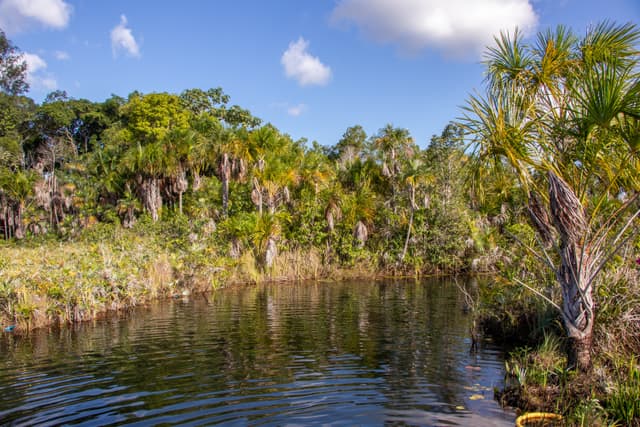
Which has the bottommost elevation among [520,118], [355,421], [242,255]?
[355,421]

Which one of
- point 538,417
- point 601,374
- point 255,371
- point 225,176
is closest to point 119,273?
point 255,371

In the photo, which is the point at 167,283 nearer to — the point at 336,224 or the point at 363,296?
the point at 363,296

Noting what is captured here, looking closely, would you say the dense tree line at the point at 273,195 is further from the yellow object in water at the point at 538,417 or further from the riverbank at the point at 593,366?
the yellow object in water at the point at 538,417

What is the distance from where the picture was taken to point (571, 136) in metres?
8.35

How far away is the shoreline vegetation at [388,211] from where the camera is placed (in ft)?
25.8

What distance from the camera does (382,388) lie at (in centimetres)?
869

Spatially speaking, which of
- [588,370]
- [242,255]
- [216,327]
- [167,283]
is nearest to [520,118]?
[588,370]

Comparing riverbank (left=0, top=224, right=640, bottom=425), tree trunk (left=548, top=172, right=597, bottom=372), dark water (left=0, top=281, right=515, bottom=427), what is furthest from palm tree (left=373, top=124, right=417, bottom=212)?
tree trunk (left=548, top=172, right=597, bottom=372)

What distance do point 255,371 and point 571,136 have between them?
23.8ft

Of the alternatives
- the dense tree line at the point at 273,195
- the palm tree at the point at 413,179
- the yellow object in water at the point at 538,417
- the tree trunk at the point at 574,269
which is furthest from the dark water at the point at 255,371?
the palm tree at the point at 413,179

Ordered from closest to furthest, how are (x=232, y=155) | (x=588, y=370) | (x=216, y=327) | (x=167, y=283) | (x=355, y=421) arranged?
1. (x=355, y=421)
2. (x=588, y=370)
3. (x=216, y=327)
4. (x=167, y=283)
5. (x=232, y=155)

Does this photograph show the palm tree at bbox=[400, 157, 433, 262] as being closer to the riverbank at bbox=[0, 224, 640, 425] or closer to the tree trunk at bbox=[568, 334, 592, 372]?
the riverbank at bbox=[0, 224, 640, 425]

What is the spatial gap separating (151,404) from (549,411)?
20.3ft

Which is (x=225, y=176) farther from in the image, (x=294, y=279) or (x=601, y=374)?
(x=601, y=374)
